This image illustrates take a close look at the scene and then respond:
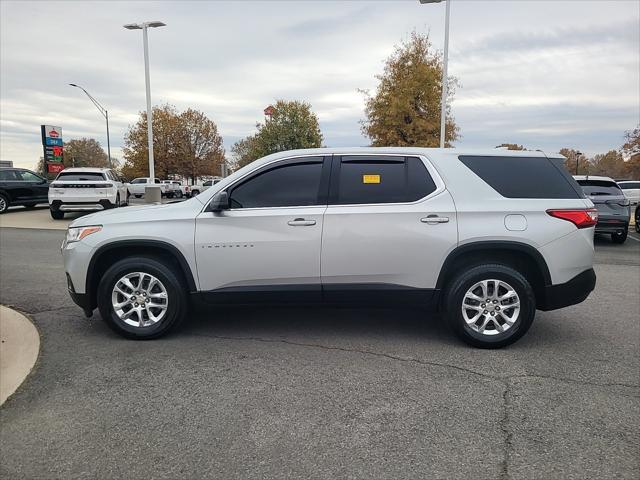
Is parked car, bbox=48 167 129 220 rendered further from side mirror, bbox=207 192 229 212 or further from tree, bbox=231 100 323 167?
tree, bbox=231 100 323 167

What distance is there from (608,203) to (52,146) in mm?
33557

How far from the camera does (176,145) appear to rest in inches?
2298

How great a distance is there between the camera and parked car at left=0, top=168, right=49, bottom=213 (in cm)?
1828

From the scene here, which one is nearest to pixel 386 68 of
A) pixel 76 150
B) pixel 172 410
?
pixel 172 410

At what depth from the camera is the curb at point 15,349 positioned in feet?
12.3

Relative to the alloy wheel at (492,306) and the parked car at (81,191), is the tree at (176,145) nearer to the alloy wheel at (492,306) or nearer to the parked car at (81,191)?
the parked car at (81,191)

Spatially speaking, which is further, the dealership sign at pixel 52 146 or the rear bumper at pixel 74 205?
the dealership sign at pixel 52 146

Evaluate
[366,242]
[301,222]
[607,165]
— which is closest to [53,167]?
[301,222]

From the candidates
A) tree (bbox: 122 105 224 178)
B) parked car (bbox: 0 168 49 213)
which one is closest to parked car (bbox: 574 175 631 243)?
parked car (bbox: 0 168 49 213)

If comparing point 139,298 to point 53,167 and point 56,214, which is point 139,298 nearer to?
point 56,214

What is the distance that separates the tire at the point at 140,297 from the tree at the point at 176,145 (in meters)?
55.2

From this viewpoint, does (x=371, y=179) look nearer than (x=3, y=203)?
Yes

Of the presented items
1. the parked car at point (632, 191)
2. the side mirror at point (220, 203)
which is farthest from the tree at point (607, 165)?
the side mirror at point (220, 203)

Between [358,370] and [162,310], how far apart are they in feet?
6.50
